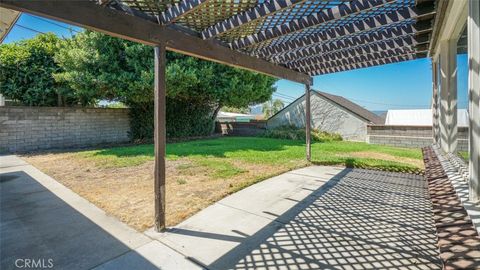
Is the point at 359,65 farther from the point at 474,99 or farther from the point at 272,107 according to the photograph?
the point at 272,107

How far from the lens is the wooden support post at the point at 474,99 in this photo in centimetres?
166

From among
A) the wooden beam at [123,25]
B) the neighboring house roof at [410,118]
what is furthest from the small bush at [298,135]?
the wooden beam at [123,25]

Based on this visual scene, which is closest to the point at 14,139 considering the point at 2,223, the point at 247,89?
the point at 2,223

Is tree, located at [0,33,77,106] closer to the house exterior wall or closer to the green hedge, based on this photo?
the green hedge

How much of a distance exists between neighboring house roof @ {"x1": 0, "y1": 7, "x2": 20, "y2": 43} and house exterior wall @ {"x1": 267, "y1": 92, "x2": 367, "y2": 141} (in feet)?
42.0

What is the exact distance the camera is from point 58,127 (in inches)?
366

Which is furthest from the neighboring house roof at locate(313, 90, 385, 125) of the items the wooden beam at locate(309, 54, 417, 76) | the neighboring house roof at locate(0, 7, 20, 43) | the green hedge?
the neighboring house roof at locate(0, 7, 20, 43)

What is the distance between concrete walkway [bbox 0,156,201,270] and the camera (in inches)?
84.0

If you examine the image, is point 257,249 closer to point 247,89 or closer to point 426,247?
point 426,247

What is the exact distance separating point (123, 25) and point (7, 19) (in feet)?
8.24

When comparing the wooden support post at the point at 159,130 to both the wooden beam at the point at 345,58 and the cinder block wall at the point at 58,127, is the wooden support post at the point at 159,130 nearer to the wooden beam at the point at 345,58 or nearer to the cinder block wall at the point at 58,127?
the wooden beam at the point at 345,58

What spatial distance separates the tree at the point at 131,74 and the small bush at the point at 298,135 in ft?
10.2

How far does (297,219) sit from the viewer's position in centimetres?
307

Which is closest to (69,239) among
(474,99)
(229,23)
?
(229,23)
